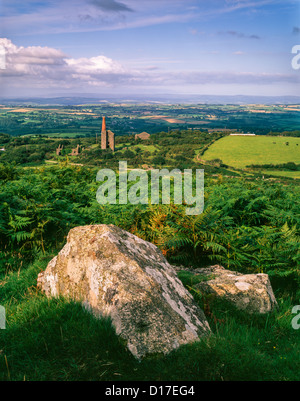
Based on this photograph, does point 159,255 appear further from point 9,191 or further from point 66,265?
point 9,191

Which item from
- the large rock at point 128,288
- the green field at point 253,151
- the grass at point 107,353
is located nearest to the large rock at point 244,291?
the grass at point 107,353

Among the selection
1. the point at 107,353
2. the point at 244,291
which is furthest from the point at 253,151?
the point at 107,353

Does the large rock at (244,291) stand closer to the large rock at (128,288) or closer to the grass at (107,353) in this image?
the grass at (107,353)

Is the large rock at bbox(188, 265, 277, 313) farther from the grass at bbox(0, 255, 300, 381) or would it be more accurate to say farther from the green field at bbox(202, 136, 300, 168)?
the green field at bbox(202, 136, 300, 168)

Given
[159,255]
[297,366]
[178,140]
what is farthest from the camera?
[178,140]

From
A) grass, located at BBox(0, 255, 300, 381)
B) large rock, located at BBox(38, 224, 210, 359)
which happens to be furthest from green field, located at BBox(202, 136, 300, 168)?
grass, located at BBox(0, 255, 300, 381)
